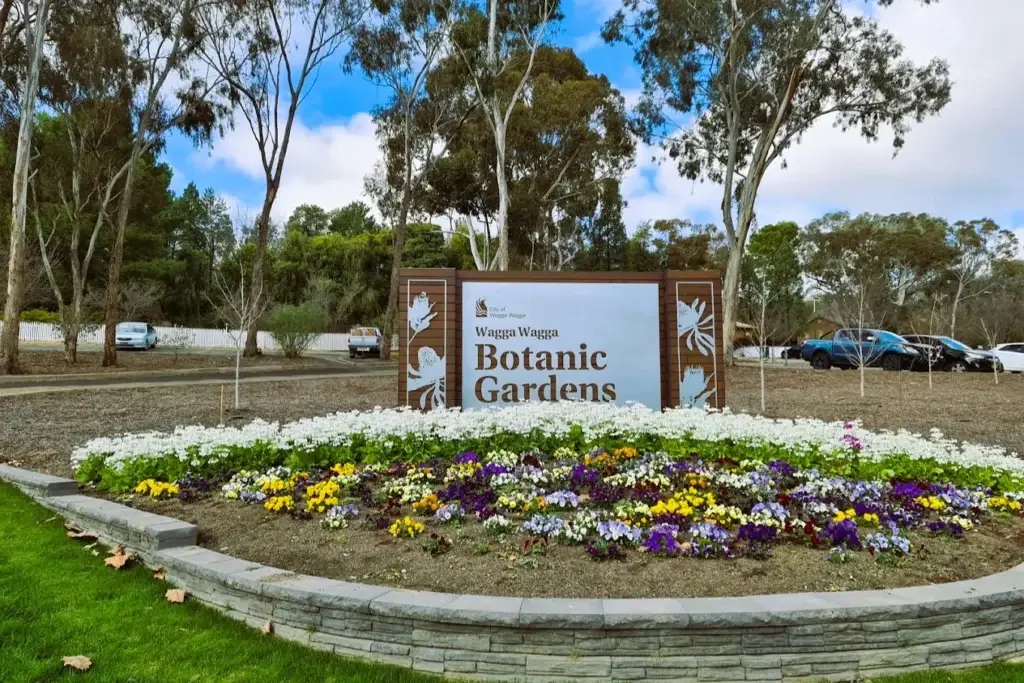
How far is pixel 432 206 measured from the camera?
97.5ft

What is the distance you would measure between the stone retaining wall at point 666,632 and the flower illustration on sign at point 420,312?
4900mm

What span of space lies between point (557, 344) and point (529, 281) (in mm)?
796

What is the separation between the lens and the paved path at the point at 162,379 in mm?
13484

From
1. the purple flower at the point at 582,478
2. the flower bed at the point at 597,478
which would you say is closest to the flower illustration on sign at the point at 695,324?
the flower bed at the point at 597,478

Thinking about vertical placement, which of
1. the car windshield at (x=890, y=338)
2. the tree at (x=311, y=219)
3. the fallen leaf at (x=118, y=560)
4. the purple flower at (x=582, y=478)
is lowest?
the fallen leaf at (x=118, y=560)

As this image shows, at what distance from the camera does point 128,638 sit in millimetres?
2980

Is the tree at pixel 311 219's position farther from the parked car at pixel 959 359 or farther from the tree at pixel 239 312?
the parked car at pixel 959 359

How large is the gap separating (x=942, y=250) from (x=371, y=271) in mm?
34070

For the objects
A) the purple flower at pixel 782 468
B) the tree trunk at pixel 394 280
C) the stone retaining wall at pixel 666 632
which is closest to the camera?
the stone retaining wall at pixel 666 632

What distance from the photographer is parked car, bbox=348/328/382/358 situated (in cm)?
2906

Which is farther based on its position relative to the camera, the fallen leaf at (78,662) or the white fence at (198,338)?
the white fence at (198,338)

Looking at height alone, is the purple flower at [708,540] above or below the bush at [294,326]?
below

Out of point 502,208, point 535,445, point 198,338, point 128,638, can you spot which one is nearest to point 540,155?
point 502,208

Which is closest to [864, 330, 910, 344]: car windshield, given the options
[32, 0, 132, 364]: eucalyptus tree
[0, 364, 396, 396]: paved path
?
[0, 364, 396, 396]: paved path
